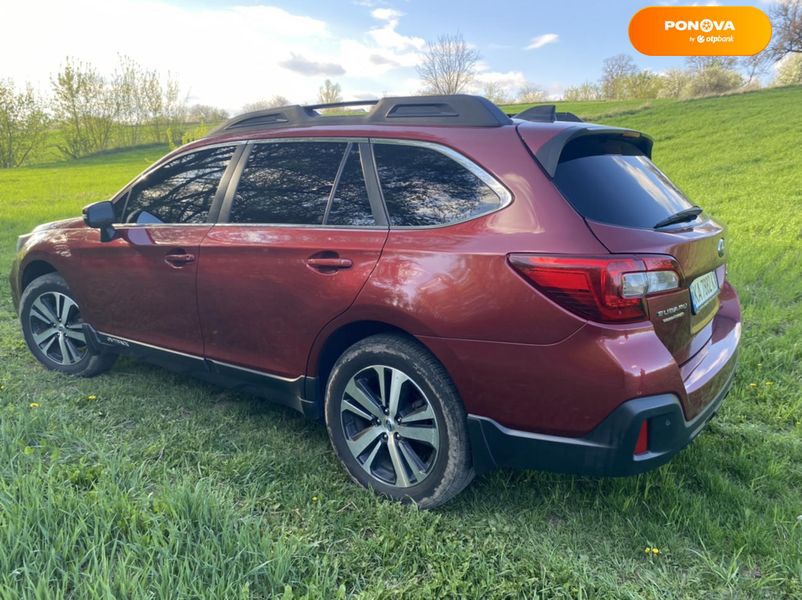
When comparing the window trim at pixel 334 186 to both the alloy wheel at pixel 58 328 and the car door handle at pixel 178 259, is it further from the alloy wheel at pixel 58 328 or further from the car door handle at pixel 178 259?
the alloy wheel at pixel 58 328

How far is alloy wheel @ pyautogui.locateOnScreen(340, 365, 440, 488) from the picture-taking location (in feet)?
7.95

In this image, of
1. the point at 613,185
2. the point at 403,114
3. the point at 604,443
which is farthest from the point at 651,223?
the point at 403,114

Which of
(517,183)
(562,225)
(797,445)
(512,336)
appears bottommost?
(797,445)

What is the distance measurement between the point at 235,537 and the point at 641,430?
1.55 meters

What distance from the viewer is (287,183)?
2.91 metres

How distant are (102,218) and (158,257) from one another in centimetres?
54

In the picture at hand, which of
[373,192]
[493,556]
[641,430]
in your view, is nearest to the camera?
[641,430]

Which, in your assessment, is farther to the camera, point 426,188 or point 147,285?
point 147,285

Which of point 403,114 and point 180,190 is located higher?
point 403,114

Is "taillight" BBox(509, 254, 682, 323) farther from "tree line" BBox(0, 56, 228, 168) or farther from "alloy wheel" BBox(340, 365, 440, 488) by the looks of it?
"tree line" BBox(0, 56, 228, 168)

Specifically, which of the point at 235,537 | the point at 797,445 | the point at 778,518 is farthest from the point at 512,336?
the point at 797,445

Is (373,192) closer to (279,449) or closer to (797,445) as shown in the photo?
(279,449)

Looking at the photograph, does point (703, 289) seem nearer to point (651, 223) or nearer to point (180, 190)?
point (651, 223)

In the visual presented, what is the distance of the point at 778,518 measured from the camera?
7.76 ft
